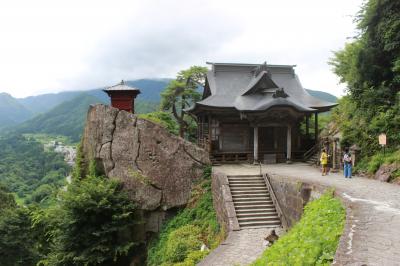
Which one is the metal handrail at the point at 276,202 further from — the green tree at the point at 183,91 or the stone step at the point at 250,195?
the green tree at the point at 183,91

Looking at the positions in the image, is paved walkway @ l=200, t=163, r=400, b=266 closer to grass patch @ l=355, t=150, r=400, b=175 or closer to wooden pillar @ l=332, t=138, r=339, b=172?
grass patch @ l=355, t=150, r=400, b=175

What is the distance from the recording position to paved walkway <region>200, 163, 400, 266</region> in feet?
18.1

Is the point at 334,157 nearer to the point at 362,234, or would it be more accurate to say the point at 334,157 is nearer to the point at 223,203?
the point at 223,203

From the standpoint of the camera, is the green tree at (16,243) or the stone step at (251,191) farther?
the green tree at (16,243)

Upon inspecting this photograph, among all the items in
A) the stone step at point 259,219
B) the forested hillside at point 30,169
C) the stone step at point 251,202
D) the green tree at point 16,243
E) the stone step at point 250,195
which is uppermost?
the stone step at point 250,195

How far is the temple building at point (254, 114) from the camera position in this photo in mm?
21312

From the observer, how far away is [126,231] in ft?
58.7

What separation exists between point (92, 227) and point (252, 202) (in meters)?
8.26

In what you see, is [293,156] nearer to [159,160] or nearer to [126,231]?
[159,160]

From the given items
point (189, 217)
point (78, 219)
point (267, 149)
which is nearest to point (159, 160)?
point (189, 217)

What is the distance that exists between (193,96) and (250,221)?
18696 millimetres

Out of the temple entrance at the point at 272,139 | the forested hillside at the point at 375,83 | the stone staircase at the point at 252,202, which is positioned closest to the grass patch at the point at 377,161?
the forested hillside at the point at 375,83

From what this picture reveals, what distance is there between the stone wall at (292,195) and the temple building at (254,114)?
6.60 meters

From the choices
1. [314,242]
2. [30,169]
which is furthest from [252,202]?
[30,169]
